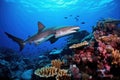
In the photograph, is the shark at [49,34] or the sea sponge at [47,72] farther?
the shark at [49,34]

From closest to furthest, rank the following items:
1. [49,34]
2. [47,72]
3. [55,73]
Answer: [55,73], [47,72], [49,34]

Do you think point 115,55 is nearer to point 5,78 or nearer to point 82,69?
point 82,69

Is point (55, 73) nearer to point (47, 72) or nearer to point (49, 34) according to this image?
point (47, 72)

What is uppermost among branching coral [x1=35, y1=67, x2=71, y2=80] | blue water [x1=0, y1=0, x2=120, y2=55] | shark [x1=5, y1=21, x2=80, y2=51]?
blue water [x1=0, y1=0, x2=120, y2=55]

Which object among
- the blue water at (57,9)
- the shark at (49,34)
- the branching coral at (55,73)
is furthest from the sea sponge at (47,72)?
the blue water at (57,9)

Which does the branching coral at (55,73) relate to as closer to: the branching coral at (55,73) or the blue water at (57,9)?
the branching coral at (55,73)

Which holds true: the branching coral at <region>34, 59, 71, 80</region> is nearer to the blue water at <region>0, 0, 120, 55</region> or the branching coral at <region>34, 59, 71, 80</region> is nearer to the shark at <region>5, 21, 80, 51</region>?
the shark at <region>5, 21, 80, 51</region>

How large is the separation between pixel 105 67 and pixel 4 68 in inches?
283

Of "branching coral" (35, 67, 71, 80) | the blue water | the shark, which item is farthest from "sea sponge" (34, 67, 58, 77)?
the blue water

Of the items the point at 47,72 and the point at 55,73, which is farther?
the point at 47,72

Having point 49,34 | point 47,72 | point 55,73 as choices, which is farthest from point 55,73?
point 49,34

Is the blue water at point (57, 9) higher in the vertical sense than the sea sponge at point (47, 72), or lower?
higher

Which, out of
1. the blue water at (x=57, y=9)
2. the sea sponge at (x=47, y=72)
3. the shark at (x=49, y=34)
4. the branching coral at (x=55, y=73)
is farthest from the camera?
the blue water at (x=57, y=9)

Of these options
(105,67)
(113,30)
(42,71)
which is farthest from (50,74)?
(113,30)
